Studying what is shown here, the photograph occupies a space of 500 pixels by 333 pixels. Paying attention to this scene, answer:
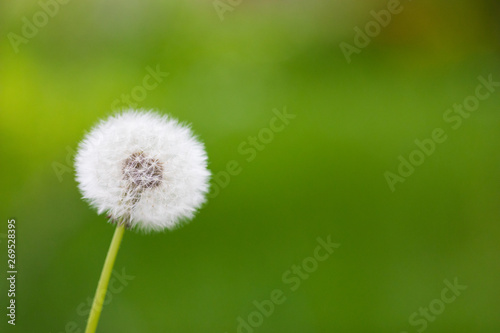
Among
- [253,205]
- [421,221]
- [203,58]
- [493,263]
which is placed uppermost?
[203,58]

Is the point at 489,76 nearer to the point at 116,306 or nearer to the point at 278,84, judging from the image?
the point at 278,84

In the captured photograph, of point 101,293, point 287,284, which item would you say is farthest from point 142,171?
point 287,284

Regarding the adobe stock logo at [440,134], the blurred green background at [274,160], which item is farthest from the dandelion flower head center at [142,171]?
the adobe stock logo at [440,134]

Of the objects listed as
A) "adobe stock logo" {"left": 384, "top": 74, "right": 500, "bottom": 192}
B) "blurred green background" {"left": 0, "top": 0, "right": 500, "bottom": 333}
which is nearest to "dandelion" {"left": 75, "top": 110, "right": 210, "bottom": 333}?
"blurred green background" {"left": 0, "top": 0, "right": 500, "bottom": 333}

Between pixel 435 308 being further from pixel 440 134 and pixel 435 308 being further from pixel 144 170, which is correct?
pixel 144 170

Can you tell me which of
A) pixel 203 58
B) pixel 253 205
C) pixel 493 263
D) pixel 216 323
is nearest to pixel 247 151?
pixel 253 205

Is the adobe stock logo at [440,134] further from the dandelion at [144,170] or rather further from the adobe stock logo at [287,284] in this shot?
the dandelion at [144,170]

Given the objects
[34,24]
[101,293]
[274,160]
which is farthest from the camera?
[274,160]
